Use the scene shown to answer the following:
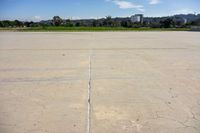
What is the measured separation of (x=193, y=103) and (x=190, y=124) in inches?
36.9

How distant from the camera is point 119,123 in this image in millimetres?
3432

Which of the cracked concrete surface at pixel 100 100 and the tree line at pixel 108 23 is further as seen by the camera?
the tree line at pixel 108 23

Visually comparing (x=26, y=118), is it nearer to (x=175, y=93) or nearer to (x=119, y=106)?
(x=119, y=106)

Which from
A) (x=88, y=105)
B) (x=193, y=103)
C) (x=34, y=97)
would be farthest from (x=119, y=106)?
(x=34, y=97)

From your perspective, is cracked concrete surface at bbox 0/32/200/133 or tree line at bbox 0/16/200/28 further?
tree line at bbox 0/16/200/28

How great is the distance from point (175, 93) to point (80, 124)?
228 cm

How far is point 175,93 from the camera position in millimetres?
4887

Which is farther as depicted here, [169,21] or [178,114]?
[169,21]

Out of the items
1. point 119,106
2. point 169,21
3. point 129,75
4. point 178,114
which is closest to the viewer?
point 178,114

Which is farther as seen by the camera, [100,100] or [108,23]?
[108,23]

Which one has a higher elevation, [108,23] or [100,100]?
Result: [100,100]

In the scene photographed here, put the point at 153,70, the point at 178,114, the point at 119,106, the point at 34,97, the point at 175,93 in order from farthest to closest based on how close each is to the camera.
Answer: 1. the point at 153,70
2. the point at 175,93
3. the point at 34,97
4. the point at 119,106
5. the point at 178,114

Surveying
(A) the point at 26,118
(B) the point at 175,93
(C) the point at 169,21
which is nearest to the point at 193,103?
(B) the point at 175,93

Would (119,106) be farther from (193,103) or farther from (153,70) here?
(153,70)
